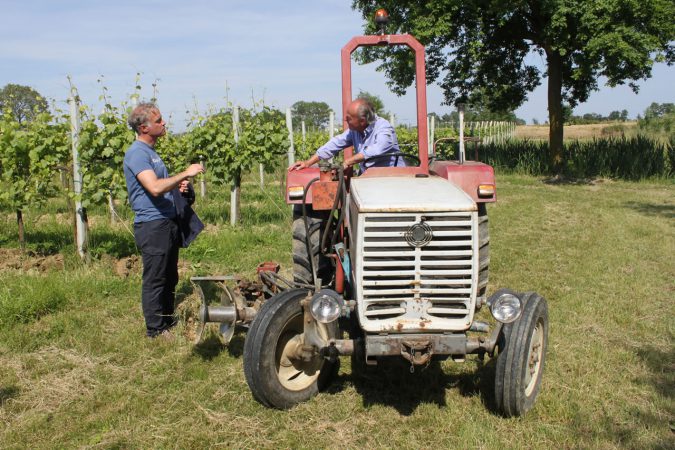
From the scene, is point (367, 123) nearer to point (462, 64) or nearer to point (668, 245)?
point (668, 245)

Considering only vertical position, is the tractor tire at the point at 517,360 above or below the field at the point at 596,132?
below

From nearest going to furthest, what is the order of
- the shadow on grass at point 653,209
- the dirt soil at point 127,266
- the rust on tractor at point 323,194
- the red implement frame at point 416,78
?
1. the rust on tractor at point 323,194
2. the red implement frame at point 416,78
3. the dirt soil at point 127,266
4. the shadow on grass at point 653,209

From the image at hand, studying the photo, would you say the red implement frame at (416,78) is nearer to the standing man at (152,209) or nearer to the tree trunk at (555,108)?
the standing man at (152,209)

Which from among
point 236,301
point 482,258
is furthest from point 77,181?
point 482,258

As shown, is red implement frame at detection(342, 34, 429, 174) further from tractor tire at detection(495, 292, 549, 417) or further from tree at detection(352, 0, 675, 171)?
tree at detection(352, 0, 675, 171)

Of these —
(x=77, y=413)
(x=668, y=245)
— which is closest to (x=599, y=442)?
(x=77, y=413)

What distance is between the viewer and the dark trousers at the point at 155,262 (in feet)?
14.4

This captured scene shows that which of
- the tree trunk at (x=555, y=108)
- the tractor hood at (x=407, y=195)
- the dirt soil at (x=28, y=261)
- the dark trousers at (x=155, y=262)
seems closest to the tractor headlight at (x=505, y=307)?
the tractor hood at (x=407, y=195)

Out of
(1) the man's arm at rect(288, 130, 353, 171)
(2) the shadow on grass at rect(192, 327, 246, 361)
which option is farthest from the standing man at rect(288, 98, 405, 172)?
(2) the shadow on grass at rect(192, 327, 246, 361)

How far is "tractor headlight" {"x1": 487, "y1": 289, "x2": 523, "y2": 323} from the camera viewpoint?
3.07 meters

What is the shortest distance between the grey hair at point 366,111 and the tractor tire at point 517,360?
1657mm

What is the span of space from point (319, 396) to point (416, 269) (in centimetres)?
113

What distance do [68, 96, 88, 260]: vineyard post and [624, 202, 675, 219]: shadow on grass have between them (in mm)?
9467

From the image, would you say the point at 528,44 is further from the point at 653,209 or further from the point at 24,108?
the point at 24,108
